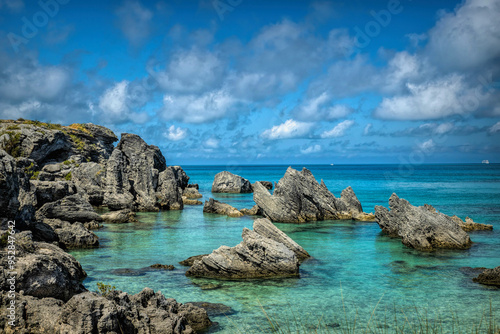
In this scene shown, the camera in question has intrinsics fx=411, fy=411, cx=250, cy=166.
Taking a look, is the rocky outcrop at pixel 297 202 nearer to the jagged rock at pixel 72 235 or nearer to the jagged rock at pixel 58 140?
the jagged rock at pixel 72 235

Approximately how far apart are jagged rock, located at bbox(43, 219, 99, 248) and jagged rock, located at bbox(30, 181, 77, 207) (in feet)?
9.54

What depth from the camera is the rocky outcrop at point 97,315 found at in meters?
8.87

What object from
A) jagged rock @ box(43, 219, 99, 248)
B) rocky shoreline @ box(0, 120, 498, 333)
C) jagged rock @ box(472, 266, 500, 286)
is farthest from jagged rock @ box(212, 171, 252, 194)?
jagged rock @ box(472, 266, 500, 286)

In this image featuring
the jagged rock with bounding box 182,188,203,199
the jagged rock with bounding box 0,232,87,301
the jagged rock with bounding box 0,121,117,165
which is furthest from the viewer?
the jagged rock with bounding box 182,188,203,199

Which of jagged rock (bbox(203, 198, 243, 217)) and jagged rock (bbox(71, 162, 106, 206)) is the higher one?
jagged rock (bbox(71, 162, 106, 206))

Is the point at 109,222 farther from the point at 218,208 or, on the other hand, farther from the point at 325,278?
the point at 325,278

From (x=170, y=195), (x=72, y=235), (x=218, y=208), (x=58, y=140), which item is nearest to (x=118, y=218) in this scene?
(x=72, y=235)

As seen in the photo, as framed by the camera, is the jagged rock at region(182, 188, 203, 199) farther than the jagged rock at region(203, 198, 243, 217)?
Yes

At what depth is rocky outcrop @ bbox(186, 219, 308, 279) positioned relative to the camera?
17.7 metres

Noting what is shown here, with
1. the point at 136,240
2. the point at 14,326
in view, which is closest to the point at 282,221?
the point at 136,240

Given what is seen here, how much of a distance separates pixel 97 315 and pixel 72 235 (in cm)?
1573

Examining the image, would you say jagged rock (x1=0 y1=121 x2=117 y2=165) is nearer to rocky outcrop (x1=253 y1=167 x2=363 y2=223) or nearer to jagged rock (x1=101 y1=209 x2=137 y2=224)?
jagged rock (x1=101 y1=209 x2=137 y2=224)

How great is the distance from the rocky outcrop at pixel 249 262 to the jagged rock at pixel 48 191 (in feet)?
44.7

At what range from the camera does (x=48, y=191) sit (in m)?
26.9
